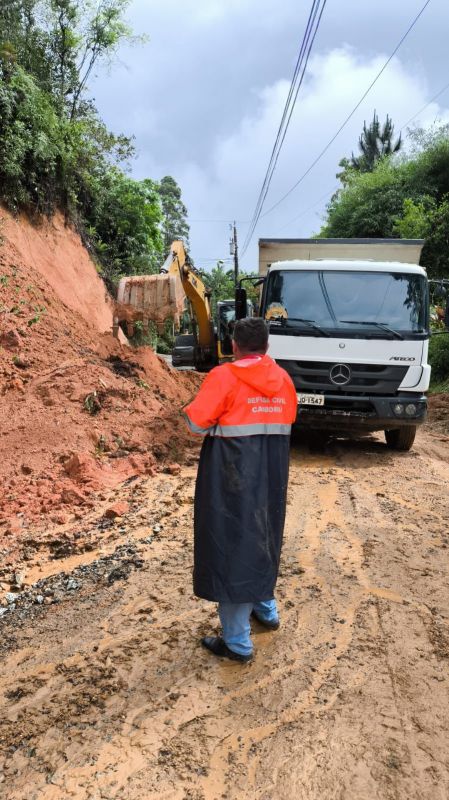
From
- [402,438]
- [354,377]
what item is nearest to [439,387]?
[402,438]

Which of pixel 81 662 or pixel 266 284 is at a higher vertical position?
pixel 266 284

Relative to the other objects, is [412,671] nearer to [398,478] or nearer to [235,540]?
[235,540]

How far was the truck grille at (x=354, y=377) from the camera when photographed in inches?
272

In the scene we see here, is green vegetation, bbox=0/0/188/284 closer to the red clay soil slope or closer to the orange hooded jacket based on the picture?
the red clay soil slope

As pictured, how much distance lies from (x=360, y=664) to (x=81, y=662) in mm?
1491

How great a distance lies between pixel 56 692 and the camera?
110 inches

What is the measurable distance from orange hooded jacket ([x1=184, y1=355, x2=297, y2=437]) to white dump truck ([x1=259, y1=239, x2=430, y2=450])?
4174 mm

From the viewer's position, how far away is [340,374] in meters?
6.91

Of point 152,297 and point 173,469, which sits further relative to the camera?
point 152,297

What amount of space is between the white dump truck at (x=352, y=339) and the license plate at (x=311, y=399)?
0.04ft

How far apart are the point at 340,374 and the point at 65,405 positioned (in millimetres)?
3397

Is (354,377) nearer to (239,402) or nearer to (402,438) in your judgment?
(402,438)

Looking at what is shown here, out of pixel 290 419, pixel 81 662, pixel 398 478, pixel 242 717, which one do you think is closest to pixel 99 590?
pixel 81 662

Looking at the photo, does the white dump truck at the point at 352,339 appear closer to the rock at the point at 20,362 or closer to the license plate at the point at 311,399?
the license plate at the point at 311,399
